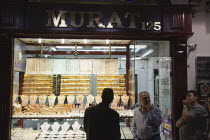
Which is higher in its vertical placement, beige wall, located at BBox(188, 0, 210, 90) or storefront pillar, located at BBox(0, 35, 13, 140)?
beige wall, located at BBox(188, 0, 210, 90)

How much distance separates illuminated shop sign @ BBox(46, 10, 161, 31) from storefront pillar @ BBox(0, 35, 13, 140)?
102 cm

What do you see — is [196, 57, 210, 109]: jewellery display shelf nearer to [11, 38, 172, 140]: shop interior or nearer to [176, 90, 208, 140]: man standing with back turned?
[11, 38, 172, 140]: shop interior

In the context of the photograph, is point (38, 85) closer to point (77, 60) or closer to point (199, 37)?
point (77, 60)

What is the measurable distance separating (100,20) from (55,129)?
3.00 m

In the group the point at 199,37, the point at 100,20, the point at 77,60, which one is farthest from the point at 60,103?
the point at 199,37

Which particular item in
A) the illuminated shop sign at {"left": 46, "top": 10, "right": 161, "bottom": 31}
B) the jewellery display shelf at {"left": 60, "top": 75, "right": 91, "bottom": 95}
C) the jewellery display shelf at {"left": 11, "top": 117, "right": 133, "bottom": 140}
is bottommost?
the jewellery display shelf at {"left": 11, "top": 117, "right": 133, "bottom": 140}

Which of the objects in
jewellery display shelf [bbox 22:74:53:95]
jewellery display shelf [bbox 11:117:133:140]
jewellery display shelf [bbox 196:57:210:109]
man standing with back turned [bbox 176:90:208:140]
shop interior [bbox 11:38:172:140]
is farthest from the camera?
jewellery display shelf [bbox 22:74:53:95]

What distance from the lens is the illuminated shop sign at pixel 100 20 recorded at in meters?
5.16

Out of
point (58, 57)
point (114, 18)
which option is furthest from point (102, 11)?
point (58, 57)

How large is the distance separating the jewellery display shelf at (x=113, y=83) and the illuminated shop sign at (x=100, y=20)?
5.41 ft

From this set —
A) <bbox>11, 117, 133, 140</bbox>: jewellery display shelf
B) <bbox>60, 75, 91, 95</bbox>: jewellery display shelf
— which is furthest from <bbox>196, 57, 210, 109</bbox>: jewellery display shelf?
<bbox>60, 75, 91, 95</bbox>: jewellery display shelf

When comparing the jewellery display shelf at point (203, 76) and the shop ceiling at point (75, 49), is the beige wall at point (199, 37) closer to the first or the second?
the jewellery display shelf at point (203, 76)

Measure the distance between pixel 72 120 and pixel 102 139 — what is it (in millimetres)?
2559

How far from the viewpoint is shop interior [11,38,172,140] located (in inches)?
239
